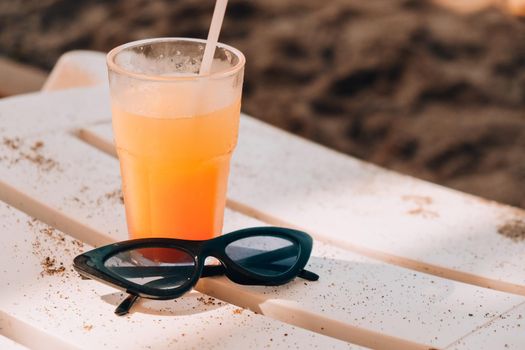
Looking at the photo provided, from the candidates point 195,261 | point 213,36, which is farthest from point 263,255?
point 213,36

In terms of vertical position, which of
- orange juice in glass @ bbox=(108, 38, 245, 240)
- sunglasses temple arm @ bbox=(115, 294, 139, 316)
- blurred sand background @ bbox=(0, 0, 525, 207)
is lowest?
blurred sand background @ bbox=(0, 0, 525, 207)

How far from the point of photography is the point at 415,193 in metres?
1.17

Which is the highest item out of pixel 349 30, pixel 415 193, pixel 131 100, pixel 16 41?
pixel 131 100

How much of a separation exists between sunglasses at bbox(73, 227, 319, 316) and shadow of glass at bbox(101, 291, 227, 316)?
0.5 inches

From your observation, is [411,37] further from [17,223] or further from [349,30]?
[17,223]

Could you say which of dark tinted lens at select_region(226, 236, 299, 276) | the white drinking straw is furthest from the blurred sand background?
the white drinking straw

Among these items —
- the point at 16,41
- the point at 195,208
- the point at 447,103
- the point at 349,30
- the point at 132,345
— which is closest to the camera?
the point at 132,345

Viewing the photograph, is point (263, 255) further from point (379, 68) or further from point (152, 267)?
point (379, 68)

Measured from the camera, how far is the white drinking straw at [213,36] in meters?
0.84

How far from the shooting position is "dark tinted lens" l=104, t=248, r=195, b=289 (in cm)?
83

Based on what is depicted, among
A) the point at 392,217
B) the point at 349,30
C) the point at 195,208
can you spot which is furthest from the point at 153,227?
the point at 349,30

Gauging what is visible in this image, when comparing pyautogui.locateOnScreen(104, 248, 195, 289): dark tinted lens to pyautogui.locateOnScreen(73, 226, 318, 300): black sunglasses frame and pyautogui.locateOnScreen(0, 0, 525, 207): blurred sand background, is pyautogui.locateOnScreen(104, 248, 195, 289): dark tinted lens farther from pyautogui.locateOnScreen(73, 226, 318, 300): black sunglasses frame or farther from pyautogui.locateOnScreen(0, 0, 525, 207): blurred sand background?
pyautogui.locateOnScreen(0, 0, 525, 207): blurred sand background

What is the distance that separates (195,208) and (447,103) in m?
1.71

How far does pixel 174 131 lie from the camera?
0.83m
